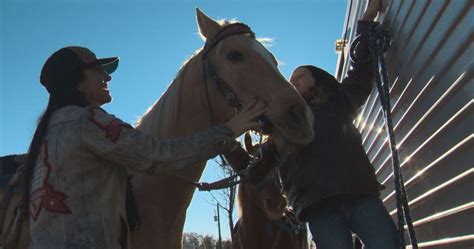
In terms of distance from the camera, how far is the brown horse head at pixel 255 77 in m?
2.20

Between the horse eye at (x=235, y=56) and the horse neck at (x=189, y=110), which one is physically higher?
the horse eye at (x=235, y=56)

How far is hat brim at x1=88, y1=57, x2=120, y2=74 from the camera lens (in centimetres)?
215

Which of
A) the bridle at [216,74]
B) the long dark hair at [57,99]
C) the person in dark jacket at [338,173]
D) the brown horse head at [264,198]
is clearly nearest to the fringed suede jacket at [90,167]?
the long dark hair at [57,99]

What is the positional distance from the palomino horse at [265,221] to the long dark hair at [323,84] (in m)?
1.14

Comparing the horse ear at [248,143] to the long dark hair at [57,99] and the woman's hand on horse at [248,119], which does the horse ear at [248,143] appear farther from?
the long dark hair at [57,99]

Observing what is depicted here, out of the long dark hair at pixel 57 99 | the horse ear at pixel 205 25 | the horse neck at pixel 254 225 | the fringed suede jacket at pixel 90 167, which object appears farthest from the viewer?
the horse neck at pixel 254 225

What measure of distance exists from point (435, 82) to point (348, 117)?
2.18ft

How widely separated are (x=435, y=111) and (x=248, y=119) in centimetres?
122

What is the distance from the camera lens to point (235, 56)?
2549 millimetres

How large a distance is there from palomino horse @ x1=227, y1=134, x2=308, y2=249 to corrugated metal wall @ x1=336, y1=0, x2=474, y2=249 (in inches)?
→ 47.1

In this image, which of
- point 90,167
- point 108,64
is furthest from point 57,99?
point 90,167

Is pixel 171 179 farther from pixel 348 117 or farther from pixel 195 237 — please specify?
pixel 195 237

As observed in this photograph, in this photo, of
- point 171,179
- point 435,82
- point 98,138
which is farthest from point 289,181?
point 98,138

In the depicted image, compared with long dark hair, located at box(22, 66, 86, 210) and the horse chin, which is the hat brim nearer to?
long dark hair, located at box(22, 66, 86, 210)
